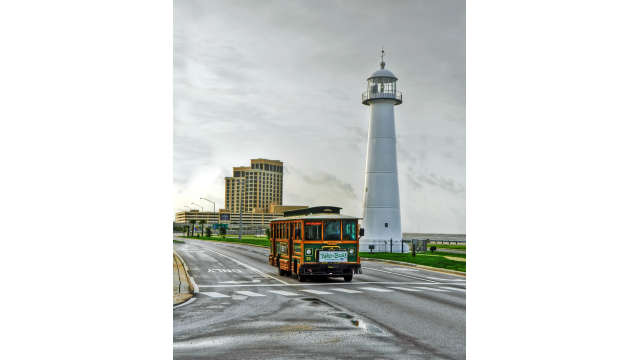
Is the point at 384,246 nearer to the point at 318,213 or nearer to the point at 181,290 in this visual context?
the point at 318,213

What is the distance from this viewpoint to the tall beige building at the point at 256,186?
19219 mm

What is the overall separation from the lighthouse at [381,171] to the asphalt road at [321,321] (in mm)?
22809

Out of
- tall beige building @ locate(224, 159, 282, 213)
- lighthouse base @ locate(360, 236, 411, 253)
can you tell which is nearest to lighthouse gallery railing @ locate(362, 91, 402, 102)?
lighthouse base @ locate(360, 236, 411, 253)

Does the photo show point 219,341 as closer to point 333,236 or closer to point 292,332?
point 292,332

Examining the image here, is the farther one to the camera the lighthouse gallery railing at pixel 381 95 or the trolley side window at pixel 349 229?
the lighthouse gallery railing at pixel 381 95

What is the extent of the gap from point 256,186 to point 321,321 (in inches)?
474

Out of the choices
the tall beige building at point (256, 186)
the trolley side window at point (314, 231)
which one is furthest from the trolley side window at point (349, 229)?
the tall beige building at point (256, 186)

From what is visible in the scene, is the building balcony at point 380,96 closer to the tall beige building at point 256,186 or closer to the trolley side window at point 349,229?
the tall beige building at point 256,186

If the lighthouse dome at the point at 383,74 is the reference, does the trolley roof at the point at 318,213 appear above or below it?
below

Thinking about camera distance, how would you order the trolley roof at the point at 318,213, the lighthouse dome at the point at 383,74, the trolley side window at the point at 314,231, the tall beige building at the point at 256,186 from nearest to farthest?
the tall beige building at the point at 256,186
the trolley side window at the point at 314,231
the trolley roof at the point at 318,213
the lighthouse dome at the point at 383,74

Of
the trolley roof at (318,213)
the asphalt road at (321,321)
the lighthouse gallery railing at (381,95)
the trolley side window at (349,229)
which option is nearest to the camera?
the asphalt road at (321,321)
